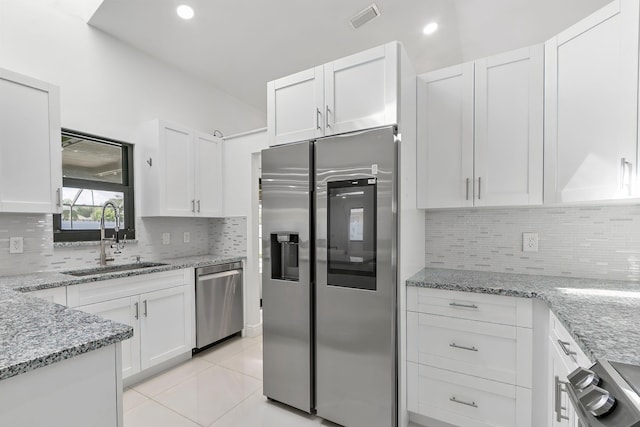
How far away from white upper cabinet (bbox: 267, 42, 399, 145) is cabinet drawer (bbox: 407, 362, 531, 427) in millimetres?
1578

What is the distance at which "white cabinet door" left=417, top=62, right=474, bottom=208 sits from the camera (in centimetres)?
199

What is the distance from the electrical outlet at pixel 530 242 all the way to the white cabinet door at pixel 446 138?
20.4 inches

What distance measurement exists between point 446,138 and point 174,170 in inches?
99.2

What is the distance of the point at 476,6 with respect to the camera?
94.7 inches

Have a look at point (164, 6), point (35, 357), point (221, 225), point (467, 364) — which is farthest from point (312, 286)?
point (164, 6)

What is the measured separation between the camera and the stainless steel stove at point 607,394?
1.93ft

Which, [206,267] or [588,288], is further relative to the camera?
[206,267]

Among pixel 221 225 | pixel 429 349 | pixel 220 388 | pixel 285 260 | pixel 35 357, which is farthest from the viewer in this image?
pixel 221 225

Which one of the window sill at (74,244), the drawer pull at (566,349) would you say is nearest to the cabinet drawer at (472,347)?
the drawer pull at (566,349)

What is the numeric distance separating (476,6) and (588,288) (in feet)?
7.40

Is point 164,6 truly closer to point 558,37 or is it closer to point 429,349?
point 558,37

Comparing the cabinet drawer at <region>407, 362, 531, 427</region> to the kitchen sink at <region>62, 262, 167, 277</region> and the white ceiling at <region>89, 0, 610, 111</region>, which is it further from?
the kitchen sink at <region>62, 262, 167, 277</region>

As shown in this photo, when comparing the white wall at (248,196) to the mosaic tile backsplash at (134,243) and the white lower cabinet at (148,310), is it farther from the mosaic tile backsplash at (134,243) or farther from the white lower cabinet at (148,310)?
the white lower cabinet at (148,310)

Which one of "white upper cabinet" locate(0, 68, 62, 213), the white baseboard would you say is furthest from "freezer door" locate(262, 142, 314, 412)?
"white upper cabinet" locate(0, 68, 62, 213)
